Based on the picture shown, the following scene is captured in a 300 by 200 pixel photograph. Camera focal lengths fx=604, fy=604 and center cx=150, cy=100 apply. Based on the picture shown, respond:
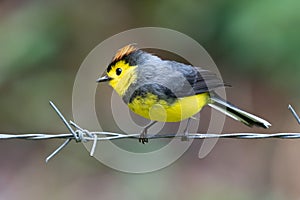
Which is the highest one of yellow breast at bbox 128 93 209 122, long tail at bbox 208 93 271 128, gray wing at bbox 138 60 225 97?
gray wing at bbox 138 60 225 97

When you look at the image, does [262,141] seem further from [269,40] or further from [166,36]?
[166,36]

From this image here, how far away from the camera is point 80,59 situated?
7.23m

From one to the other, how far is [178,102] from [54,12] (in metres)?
3.87

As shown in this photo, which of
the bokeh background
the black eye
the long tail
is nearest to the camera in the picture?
A: the long tail

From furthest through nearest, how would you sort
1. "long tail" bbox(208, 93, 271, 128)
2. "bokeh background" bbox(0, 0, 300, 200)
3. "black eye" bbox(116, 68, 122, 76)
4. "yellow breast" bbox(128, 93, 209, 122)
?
"bokeh background" bbox(0, 0, 300, 200), "black eye" bbox(116, 68, 122, 76), "long tail" bbox(208, 93, 271, 128), "yellow breast" bbox(128, 93, 209, 122)

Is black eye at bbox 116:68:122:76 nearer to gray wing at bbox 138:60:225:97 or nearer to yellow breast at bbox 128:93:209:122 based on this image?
gray wing at bbox 138:60:225:97

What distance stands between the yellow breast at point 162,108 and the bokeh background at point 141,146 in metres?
2.10

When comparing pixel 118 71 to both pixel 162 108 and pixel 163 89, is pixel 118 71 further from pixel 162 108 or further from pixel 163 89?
pixel 162 108

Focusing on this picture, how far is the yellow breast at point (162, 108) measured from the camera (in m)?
3.51

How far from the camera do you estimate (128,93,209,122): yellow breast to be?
351 cm

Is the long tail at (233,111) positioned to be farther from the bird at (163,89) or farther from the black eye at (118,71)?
the black eye at (118,71)

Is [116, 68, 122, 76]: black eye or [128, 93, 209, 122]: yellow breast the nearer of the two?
[128, 93, 209, 122]: yellow breast

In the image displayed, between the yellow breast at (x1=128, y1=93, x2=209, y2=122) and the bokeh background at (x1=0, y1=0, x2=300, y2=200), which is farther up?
the yellow breast at (x1=128, y1=93, x2=209, y2=122)

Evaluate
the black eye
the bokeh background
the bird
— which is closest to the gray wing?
the bird
